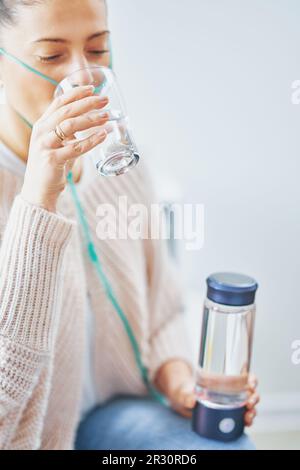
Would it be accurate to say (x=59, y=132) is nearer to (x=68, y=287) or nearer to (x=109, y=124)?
(x=109, y=124)

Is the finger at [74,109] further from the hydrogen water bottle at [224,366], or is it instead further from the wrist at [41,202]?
the hydrogen water bottle at [224,366]

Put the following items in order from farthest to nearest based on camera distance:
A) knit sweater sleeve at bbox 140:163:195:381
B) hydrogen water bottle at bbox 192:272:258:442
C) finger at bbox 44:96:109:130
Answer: knit sweater sleeve at bbox 140:163:195:381, hydrogen water bottle at bbox 192:272:258:442, finger at bbox 44:96:109:130

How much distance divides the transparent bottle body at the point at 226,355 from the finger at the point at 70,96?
30 cm

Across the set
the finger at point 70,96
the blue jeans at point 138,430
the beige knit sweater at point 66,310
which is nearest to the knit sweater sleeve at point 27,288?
the beige knit sweater at point 66,310

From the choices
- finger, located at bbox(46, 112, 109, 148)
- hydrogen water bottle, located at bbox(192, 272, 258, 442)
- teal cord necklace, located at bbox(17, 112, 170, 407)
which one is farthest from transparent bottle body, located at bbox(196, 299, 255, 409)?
finger, located at bbox(46, 112, 109, 148)

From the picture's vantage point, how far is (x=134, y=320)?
0.95 m

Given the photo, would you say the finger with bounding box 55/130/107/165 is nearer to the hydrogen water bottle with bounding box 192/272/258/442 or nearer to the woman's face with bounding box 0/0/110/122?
the woman's face with bounding box 0/0/110/122

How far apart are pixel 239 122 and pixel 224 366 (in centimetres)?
31

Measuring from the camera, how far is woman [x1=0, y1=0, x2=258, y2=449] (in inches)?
25.9

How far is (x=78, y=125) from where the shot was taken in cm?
63

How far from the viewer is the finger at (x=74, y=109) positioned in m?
0.63

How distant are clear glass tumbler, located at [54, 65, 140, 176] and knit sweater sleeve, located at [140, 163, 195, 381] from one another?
0.30 m
